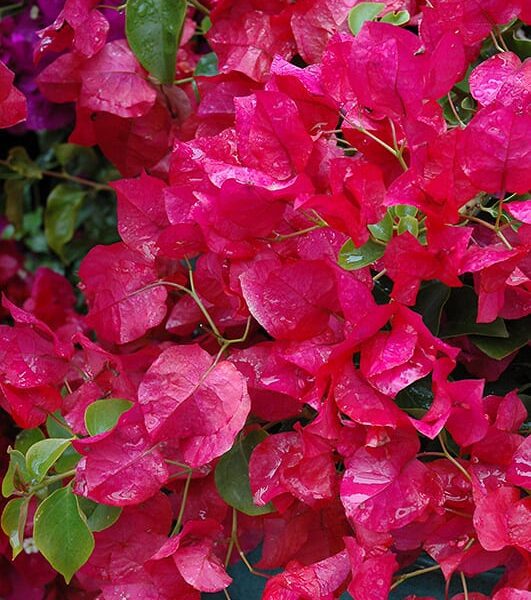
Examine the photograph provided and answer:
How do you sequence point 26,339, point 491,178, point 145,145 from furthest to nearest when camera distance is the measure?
point 145,145
point 26,339
point 491,178

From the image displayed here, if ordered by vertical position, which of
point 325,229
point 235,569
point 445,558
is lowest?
point 235,569

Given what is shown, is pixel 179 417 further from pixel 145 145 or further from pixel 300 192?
pixel 145 145

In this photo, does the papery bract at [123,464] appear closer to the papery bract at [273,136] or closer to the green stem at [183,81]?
the papery bract at [273,136]

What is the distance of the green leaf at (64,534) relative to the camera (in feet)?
1.59

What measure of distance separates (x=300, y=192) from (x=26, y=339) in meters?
0.20

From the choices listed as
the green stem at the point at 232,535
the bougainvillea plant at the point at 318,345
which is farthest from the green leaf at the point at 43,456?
the green stem at the point at 232,535

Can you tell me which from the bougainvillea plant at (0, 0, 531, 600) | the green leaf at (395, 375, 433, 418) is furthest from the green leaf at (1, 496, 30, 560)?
the green leaf at (395, 375, 433, 418)

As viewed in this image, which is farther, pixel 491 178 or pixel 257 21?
pixel 257 21

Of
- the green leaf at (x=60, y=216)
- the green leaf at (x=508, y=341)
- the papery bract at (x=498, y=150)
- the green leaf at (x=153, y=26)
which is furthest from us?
the green leaf at (x=60, y=216)

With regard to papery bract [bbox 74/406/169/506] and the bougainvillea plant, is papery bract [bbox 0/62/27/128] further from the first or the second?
papery bract [bbox 74/406/169/506]

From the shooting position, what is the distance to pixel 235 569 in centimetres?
63

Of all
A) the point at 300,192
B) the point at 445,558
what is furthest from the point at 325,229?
the point at 445,558

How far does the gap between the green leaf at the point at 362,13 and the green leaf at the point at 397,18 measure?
1 centimetres

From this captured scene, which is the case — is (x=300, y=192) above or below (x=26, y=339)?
above
